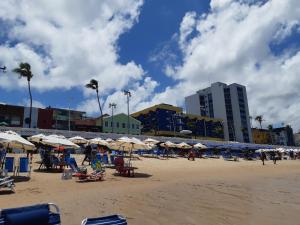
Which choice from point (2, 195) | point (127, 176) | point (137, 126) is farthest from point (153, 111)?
point (2, 195)

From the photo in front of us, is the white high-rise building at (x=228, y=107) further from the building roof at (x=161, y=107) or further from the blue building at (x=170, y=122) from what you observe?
the building roof at (x=161, y=107)

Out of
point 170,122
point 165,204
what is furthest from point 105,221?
point 170,122

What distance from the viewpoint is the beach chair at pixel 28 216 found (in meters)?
3.83

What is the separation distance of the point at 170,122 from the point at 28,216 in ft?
308

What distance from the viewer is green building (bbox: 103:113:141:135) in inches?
2997

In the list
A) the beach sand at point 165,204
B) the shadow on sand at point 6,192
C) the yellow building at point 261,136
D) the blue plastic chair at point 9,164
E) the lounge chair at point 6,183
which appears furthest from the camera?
the yellow building at point 261,136

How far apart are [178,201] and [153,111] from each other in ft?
283

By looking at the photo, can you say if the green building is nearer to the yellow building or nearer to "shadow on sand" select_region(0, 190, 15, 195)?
"shadow on sand" select_region(0, 190, 15, 195)

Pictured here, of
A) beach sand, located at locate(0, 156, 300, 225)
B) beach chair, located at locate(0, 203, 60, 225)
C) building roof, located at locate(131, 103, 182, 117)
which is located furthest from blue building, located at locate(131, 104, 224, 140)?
beach chair, located at locate(0, 203, 60, 225)

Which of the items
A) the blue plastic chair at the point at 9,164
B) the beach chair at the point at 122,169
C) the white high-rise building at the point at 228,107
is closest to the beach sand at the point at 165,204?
the blue plastic chair at the point at 9,164

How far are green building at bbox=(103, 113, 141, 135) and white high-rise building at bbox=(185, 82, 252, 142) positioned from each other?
57.9 metres

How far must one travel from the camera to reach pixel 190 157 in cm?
3672

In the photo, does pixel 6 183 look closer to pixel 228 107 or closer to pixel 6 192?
pixel 6 192

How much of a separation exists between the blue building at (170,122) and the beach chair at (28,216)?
85977mm
